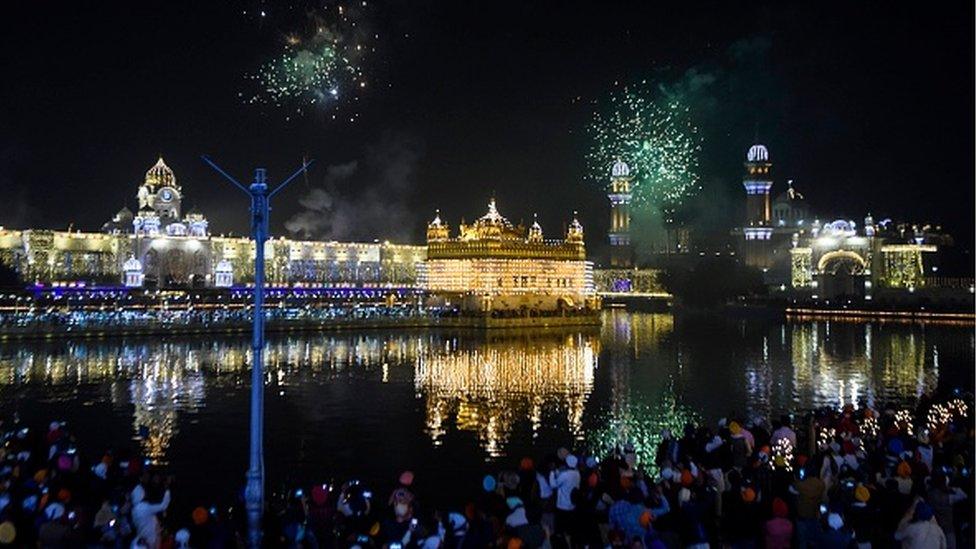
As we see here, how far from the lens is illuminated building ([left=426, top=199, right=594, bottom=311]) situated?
55281 mm

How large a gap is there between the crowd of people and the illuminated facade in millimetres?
64507

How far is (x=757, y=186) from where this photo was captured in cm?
11212

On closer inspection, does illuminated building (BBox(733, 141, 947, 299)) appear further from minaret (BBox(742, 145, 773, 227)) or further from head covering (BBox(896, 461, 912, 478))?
head covering (BBox(896, 461, 912, 478))

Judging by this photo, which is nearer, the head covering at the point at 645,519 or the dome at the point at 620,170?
the head covering at the point at 645,519

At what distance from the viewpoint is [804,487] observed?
9125mm

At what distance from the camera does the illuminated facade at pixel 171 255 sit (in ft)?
271

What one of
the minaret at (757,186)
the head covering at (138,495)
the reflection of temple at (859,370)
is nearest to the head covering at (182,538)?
the head covering at (138,495)

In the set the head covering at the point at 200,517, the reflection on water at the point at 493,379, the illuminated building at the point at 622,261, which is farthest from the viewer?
the illuminated building at the point at 622,261

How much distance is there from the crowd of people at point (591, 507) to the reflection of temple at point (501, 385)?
19.0 feet

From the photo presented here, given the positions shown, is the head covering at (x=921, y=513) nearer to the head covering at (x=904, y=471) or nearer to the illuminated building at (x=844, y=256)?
the head covering at (x=904, y=471)

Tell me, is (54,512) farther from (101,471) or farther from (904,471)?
(904,471)

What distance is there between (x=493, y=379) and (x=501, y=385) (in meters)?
1.42

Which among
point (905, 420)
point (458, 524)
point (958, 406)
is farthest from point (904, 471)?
point (958, 406)

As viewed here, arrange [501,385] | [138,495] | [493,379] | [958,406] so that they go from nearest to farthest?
[138,495]
[958,406]
[501,385]
[493,379]
